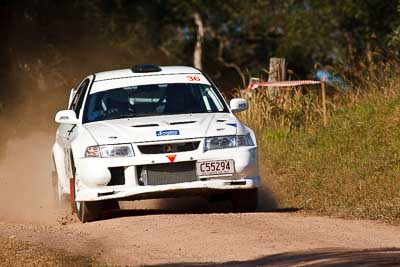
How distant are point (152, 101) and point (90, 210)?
1.60 m

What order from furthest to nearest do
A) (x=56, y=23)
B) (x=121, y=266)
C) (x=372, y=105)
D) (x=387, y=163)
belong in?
1. (x=56, y=23)
2. (x=372, y=105)
3. (x=387, y=163)
4. (x=121, y=266)

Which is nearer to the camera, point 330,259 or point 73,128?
point 330,259

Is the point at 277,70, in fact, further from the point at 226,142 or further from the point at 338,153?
the point at 226,142

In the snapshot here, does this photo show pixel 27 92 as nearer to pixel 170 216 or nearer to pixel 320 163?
pixel 320 163

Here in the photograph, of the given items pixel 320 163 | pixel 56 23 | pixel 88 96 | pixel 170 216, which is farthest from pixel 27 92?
pixel 170 216

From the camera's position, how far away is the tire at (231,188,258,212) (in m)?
13.6

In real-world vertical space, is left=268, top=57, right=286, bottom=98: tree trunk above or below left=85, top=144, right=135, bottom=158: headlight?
above

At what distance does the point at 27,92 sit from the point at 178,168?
755 inches

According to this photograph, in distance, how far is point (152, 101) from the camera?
14234 mm

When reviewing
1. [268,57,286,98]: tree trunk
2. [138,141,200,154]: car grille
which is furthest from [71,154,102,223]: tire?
[268,57,286,98]: tree trunk

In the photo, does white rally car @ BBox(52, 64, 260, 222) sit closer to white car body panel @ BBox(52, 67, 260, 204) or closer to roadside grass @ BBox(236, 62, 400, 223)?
white car body panel @ BBox(52, 67, 260, 204)

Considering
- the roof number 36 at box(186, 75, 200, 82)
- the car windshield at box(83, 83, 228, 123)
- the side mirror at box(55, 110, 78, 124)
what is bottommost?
the side mirror at box(55, 110, 78, 124)

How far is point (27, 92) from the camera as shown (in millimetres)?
31641

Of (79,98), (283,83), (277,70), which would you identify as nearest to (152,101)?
(79,98)
